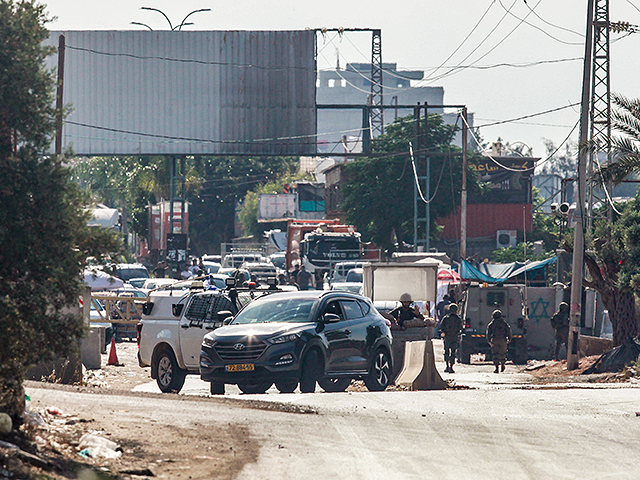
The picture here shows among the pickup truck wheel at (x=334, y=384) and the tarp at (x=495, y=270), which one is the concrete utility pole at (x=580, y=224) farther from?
the pickup truck wheel at (x=334, y=384)

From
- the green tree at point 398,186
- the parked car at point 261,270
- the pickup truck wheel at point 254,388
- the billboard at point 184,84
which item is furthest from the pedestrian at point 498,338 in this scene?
the green tree at point 398,186

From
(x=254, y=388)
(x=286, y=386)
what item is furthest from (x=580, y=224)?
(x=286, y=386)

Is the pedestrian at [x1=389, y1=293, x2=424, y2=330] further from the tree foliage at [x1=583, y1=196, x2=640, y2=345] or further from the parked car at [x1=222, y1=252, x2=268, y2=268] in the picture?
the parked car at [x1=222, y1=252, x2=268, y2=268]

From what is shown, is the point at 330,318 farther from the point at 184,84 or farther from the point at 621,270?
the point at 184,84

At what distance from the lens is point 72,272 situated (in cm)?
803

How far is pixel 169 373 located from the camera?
57.8 feet

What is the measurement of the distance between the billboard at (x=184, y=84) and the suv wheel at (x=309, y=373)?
33443mm

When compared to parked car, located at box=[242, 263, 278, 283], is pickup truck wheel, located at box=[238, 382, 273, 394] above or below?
below

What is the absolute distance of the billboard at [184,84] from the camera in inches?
1898

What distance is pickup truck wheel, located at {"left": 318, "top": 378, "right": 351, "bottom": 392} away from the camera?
15844 millimetres

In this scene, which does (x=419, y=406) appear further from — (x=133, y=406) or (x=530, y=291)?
(x=530, y=291)

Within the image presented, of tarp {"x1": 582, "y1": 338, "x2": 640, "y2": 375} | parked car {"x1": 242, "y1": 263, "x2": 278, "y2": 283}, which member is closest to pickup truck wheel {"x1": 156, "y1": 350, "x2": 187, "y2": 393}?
tarp {"x1": 582, "y1": 338, "x2": 640, "y2": 375}

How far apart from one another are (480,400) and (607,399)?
1.94 meters

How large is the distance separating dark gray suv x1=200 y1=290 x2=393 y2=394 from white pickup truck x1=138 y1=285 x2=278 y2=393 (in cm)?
138
